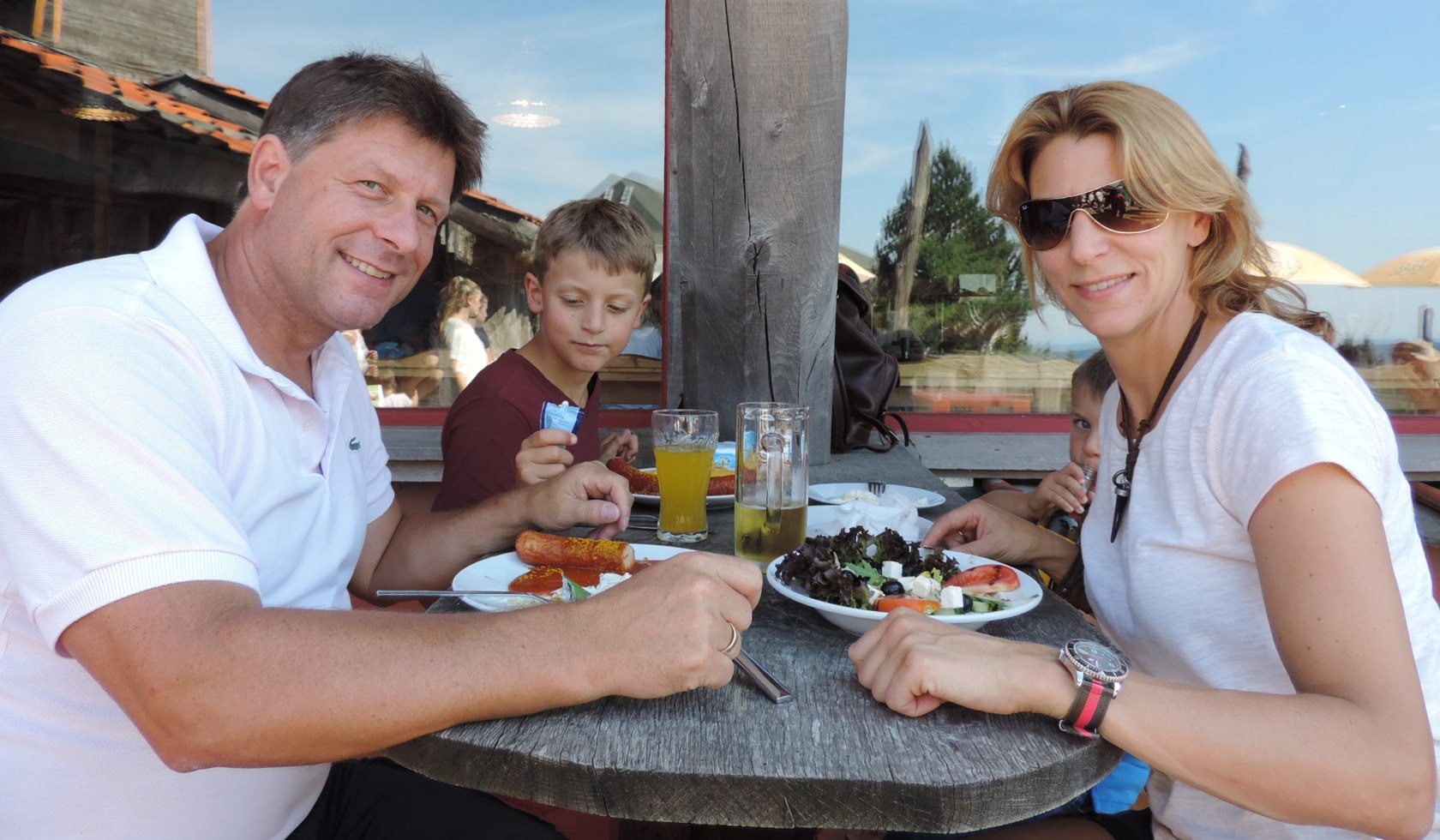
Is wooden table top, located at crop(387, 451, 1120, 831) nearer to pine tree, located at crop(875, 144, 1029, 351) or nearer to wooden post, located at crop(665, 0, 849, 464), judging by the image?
wooden post, located at crop(665, 0, 849, 464)

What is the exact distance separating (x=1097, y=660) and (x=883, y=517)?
86cm

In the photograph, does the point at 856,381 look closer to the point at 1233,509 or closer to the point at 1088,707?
the point at 1233,509

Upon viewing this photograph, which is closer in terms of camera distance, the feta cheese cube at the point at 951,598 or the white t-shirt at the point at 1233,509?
the white t-shirt at the point at 1233,509

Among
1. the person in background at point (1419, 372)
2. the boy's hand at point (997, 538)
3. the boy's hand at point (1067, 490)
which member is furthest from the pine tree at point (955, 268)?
the boy's hand at point (997, 538)

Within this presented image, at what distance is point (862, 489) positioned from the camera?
2279 millimetres

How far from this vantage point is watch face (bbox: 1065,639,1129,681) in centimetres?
104

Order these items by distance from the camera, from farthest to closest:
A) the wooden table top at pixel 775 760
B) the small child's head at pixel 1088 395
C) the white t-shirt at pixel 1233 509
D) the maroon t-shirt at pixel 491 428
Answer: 1. the small child's head at pixel 1088 395
2. the maroon t-shirt at pixel 491 428
3. the white t-shirt at pixel 1233 509
4. the wooden table top at pixel 775 760

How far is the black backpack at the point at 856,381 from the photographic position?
3.24m

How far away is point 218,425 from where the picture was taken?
128cm

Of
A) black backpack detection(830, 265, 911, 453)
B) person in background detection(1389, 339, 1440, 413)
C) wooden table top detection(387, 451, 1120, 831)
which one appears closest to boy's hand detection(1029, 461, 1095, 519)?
black backpack detection(830, 265, 911, 453)

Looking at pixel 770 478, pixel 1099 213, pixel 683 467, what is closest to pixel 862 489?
pixel 683 467

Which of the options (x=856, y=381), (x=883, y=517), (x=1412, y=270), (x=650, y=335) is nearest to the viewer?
(x=883, y=517)

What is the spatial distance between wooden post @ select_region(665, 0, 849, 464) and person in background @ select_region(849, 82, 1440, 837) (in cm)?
95

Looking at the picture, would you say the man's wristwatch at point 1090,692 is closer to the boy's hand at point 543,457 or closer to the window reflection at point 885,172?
the boy's hand at point 543,457
